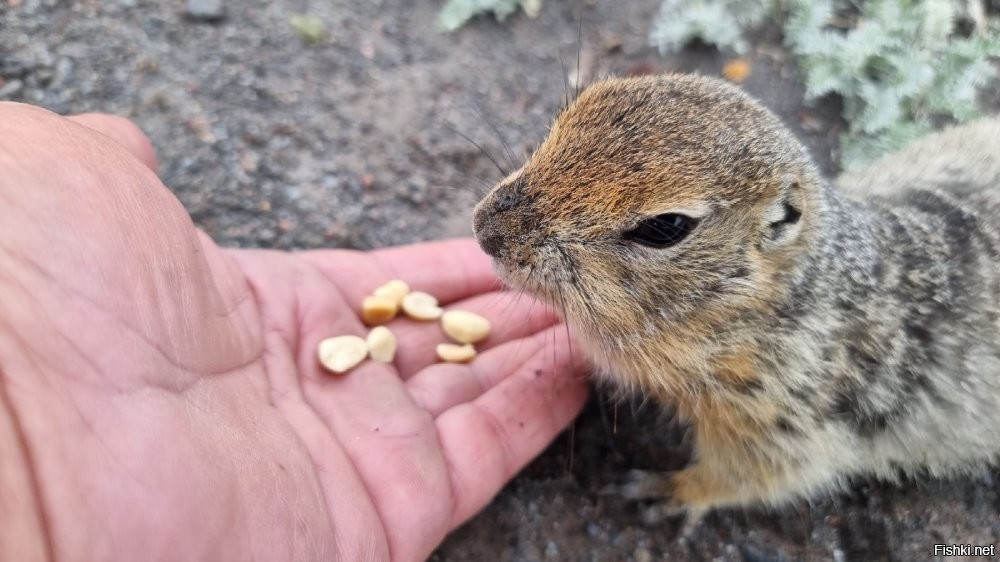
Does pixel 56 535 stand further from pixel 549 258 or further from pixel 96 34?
pixel 96 34

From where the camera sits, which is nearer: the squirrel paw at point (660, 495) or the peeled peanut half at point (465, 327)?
the squirrel paw at point (660, 495)

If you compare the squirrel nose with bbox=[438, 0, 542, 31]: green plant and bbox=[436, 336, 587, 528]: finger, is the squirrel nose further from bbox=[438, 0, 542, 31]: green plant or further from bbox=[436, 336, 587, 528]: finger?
bbox=[438, 0, 542, 31]: green plant

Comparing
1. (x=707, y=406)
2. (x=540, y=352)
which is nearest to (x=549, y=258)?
(x=707, y=406)

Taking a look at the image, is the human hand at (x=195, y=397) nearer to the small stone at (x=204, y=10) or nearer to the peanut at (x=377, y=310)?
the peanut at (x=377, y=310)

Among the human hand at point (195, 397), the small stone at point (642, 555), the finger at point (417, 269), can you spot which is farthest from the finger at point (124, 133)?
the small stone at point (642, 555)

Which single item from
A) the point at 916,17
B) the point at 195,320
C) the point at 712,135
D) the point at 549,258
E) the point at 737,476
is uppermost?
the point at 916,17

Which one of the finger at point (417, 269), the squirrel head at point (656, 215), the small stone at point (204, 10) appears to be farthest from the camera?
the small stone at point (204, 10)
